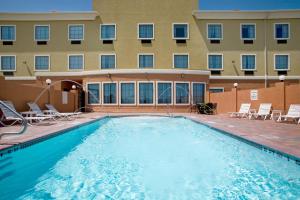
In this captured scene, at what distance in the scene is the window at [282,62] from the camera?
83.6 ft

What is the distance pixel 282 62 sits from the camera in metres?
25.5

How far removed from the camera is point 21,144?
6605 millimetres

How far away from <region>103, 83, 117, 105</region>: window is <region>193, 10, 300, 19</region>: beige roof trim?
10332 millimetres

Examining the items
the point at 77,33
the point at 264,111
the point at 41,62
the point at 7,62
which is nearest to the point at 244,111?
the point at 264,111

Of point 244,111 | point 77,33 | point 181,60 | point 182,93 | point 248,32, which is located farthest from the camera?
point 248,32

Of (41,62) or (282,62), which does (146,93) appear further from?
(282,62)

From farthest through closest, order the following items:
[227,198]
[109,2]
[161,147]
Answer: [109,2]
[161,147]
[227,198]

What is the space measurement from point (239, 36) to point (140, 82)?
1078 cm

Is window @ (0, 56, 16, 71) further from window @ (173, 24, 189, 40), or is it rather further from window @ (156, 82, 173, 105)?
window @ (173, 24, 189, 40)

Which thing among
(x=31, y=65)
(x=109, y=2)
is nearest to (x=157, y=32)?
(x=109, y=2)

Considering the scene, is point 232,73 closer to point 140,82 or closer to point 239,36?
point 239,36

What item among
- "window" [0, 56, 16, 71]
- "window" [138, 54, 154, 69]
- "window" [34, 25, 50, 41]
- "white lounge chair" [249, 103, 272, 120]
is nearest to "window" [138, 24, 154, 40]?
"window" [138, 54, 154, 69]

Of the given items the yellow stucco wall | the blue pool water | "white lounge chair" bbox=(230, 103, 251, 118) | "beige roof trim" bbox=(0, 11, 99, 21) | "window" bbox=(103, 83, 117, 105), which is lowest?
the blue pool water

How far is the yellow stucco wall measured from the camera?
25266mm
